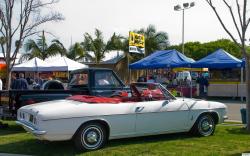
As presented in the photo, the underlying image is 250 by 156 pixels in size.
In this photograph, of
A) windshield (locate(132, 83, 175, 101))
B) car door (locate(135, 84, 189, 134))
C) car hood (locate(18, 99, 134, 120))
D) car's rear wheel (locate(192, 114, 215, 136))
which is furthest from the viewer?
car's rear wheel (locate(192, 114, 215, 136))

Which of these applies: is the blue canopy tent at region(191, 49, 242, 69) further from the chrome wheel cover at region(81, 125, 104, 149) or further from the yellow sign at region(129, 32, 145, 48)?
the chrome wheel cover at region(81, 125, 104, 149)

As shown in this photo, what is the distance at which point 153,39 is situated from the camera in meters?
45.2

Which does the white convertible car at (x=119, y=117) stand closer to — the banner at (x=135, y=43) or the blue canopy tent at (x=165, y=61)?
the blue canopy tent at (x=165, y=61)

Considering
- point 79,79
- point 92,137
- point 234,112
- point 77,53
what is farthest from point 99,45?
point 92,137

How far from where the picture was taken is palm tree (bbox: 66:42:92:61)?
145 feet

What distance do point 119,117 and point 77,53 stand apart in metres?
36.7

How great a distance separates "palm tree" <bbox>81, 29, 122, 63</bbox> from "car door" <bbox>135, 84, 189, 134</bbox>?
3523 cm

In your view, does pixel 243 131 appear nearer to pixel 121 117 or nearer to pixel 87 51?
pixel 121 117

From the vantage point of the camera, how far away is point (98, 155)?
24.8ft

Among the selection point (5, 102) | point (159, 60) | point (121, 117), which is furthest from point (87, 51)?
point (121, 117)

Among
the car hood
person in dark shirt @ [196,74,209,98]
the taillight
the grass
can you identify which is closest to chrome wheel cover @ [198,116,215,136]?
the grass

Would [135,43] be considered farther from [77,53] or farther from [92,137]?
[92,137]

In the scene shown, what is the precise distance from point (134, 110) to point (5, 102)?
4.01 metres

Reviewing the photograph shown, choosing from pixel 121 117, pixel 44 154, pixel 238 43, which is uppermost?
pixel 238 43
